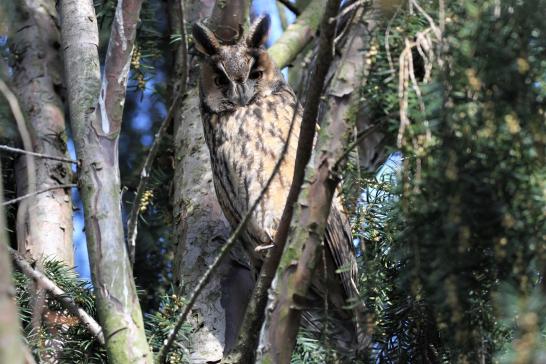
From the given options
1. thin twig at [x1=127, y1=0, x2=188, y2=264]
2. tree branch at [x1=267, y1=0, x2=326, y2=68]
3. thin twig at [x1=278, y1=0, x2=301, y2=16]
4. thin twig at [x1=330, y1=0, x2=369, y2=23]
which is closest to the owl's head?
tree branch at [x1=267, y1=0, x2=326, y2=68]

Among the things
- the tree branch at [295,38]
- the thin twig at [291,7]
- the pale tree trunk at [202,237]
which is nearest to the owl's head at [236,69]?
the pale tree trunk at [202,237]

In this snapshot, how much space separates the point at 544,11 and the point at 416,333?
1.09 metres

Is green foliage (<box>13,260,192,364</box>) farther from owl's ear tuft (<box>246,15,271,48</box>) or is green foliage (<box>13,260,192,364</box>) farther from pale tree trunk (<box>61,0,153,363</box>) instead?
owl's ear tuft (<box>246,15,271,48</box>)

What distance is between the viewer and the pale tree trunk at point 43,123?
3000 millimetres

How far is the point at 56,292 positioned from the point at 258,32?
1.20 metres

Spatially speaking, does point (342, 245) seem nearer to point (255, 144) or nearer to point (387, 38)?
point (255, 144)

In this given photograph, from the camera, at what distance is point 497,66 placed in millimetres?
1602

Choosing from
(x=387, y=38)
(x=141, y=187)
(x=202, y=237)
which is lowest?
(x=141, y=187)

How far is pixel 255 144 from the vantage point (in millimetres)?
2955

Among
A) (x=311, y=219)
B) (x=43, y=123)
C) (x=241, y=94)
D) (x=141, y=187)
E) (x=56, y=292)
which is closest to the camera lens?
(x=311, y=219)

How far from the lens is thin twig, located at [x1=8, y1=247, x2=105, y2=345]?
2.48 metres

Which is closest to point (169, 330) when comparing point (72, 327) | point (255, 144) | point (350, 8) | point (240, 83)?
point (72, 327)

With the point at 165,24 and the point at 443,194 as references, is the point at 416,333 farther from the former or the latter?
the point at 165,24

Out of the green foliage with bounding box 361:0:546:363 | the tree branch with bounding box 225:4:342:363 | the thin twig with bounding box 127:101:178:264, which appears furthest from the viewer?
the thin twig with bounding box 127:101:178:264
